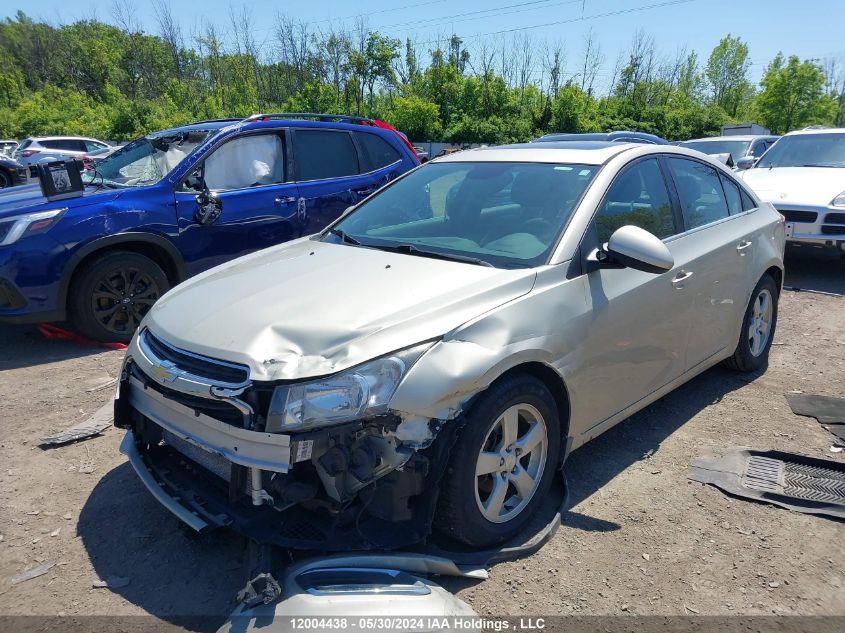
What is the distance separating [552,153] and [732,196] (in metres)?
1.64

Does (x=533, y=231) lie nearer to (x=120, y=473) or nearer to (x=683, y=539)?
(x=683, y=539)

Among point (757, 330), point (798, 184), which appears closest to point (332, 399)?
point (757, 330)

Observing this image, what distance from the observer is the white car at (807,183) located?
764cm

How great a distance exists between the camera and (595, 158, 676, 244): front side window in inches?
132

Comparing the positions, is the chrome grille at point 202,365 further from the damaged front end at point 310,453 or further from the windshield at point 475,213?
the windshield at point 475,213

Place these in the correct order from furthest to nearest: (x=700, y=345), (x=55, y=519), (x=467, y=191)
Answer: (x=700, y=345)
(x=467, y=191)
(x=55, y=519)

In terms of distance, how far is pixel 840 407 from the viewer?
4.38 metres

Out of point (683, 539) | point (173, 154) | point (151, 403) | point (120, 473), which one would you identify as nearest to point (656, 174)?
point (683, 539)

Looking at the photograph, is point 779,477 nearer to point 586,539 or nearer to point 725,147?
point 586,539

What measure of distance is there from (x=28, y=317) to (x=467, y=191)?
3.78 metres

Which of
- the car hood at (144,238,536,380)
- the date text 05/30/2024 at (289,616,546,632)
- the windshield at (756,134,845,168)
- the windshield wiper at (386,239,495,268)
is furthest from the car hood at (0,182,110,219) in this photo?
the windshield at (756,134,845,168)

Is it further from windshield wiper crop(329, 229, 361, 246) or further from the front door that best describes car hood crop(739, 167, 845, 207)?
windshield wiper crop(329, 229, 361, 246)

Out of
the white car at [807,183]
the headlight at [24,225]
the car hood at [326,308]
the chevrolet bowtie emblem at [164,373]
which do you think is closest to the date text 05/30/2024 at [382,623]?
the car hood at [326,308]

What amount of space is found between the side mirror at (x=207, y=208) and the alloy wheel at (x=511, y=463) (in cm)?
408
